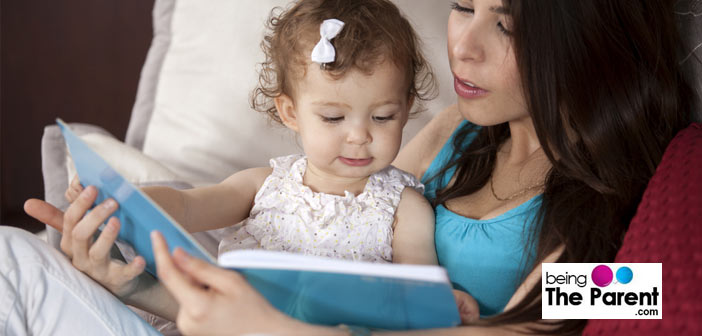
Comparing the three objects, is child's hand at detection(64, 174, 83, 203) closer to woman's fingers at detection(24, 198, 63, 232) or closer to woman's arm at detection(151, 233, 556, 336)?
woman's fingers at detection(24, 198, 63, 232)

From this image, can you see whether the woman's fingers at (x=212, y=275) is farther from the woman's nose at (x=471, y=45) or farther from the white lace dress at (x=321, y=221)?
the woman's nose at (x=471, y=45)

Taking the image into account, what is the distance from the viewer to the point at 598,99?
3.31 feet

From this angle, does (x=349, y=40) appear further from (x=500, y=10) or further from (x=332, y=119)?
(x=500, y=10)

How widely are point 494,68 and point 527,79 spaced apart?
6cm

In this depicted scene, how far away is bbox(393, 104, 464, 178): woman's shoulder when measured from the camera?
1421 mm

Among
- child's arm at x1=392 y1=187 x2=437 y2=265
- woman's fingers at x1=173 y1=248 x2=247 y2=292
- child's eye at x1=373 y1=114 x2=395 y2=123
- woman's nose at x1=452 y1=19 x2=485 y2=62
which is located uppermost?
woman's nose at x1=452 y1=19 x2=485 y2=62

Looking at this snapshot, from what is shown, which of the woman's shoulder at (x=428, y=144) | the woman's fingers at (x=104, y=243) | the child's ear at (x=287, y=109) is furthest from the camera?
the woman's shoulder at (x=428, y=144)

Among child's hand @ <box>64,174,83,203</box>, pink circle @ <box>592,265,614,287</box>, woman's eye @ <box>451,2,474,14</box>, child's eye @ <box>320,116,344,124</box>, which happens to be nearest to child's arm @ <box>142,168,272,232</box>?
child's hand @ <box>64,174,83,203</box>

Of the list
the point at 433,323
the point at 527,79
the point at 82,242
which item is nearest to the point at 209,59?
the point at 82,242

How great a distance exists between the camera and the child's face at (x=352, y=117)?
1.04 metres

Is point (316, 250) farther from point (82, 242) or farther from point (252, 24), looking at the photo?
point (252, 24)

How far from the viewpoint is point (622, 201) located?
971 millimetres

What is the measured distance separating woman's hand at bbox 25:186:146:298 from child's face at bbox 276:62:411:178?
1.13 ft

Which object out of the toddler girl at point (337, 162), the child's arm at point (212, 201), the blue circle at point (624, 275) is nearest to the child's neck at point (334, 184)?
the toddler girl at point (337, 162)
